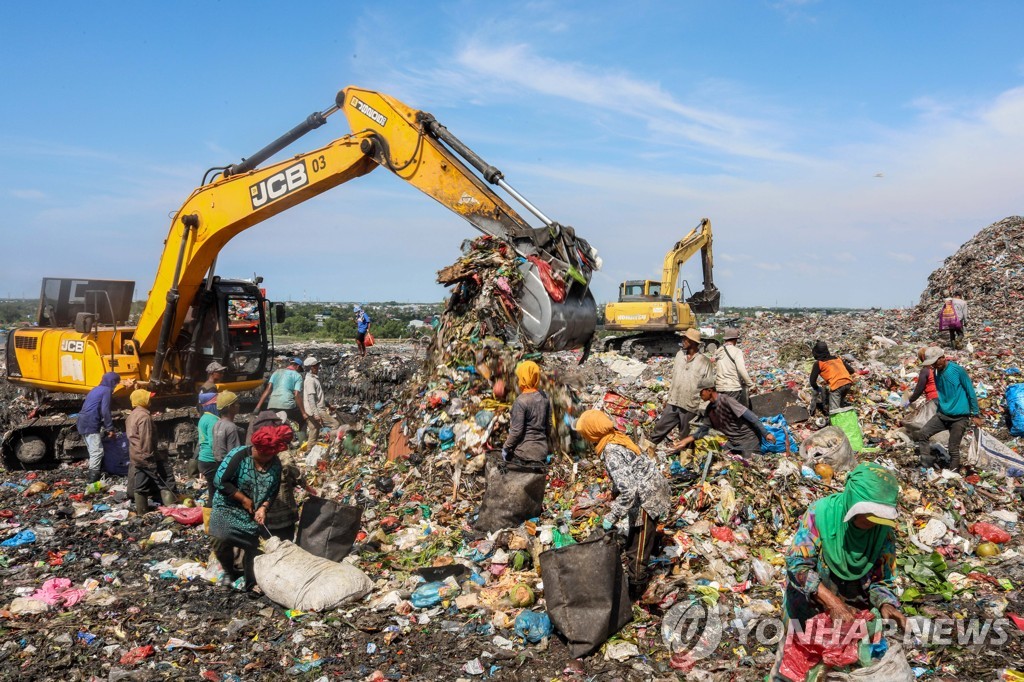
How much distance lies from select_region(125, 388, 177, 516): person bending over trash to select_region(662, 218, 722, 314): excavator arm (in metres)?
14.8

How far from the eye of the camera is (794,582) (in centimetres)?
328

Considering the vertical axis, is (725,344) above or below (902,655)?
above

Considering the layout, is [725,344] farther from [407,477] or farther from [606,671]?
[606,671]

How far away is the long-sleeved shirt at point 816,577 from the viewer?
10.5 ft

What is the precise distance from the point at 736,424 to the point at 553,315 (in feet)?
7.69

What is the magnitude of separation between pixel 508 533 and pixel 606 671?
1.90 metres

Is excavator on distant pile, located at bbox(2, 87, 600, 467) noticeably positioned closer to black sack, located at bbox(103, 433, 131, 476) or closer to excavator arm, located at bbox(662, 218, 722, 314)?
black sack, located at bbox(103, 433, 131, 476)

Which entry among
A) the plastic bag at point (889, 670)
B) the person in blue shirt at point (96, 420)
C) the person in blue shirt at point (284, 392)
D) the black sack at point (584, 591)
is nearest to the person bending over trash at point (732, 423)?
the black sack at point (584, 591)

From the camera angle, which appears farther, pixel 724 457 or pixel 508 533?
pixel 724 457

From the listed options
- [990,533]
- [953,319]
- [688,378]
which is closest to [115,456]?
[688,378]

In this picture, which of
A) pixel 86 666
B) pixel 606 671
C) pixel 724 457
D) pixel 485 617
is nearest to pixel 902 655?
pixel 606 671

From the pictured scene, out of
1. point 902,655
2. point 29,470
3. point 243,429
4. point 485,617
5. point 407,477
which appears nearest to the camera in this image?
point 902,655

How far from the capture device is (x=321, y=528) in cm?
584

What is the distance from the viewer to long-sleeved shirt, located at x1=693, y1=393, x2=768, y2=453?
303 inches
